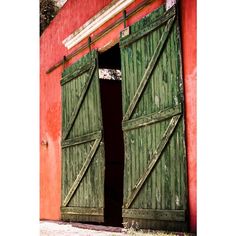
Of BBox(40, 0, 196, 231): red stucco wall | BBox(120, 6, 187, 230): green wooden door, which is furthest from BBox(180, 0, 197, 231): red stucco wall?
BBox(40, 0, 196, 231): red stucco wall

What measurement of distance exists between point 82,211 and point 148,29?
2.46 meters

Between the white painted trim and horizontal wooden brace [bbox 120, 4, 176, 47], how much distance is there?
0.34 m

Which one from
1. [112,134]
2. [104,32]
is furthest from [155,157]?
[112,134]

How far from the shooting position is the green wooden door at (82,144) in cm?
605

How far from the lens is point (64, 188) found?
6.78 m

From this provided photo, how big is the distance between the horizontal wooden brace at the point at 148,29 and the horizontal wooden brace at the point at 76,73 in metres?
0.98

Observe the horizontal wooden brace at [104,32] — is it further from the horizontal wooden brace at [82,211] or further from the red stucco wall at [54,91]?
the horizontal wooden brace at [82,211]

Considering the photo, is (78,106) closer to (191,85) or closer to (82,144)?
(82,144)

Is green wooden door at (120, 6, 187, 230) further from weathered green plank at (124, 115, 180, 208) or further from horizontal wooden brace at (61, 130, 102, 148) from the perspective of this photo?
horizontal wooden brace at (61, 130, 102, 148)

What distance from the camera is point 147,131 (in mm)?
4875
